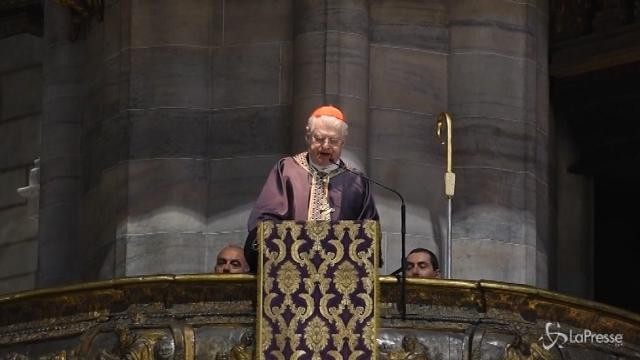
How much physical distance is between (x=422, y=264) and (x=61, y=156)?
5580 millimetres

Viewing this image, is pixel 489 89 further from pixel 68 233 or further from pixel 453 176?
pixel 68 233

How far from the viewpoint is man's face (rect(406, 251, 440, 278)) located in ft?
94.6

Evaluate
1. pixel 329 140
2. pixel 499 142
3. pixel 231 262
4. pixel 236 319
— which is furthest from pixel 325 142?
pixel 499 142

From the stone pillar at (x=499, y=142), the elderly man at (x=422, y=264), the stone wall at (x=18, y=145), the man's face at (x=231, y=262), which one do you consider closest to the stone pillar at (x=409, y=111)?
the stone pillar at (x=499, y=142)

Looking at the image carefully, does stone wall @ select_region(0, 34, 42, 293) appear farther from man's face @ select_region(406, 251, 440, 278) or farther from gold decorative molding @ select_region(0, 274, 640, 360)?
man's face @ select_region(406, 251, 440, 278)

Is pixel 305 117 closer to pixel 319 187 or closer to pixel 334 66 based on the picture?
pixel 334 66

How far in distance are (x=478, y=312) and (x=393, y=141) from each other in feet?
12.9

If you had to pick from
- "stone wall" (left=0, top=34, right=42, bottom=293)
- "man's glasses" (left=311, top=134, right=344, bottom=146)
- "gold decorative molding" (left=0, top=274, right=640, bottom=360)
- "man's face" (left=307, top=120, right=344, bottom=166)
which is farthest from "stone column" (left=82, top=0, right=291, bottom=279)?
"stone wall" (left=0, top=34, right=42, bottom=293)

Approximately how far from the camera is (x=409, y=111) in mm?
32000

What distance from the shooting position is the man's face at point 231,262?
28.8 m

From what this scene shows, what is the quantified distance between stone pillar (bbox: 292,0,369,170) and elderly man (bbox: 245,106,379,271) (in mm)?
2962

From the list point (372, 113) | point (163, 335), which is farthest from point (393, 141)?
point (163, 335)

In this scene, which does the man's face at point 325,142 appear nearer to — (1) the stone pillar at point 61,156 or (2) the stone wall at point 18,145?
(1) the stone pillar at point 61,156

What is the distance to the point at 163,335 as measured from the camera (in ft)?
91.8
